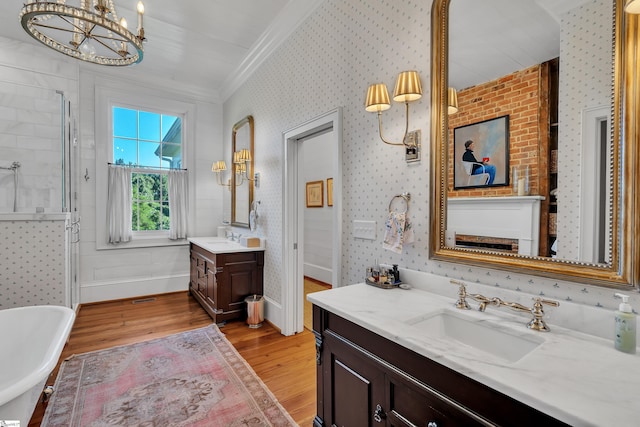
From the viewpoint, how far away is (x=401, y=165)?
1.86 metres

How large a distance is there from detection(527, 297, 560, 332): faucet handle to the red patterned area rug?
1.49 m

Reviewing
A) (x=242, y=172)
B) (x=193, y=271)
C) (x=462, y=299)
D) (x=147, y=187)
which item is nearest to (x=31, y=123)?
(x=147, y=187)

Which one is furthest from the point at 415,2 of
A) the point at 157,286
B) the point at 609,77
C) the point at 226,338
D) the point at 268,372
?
the point at 157,286

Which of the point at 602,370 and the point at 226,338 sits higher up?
the point at 602,370

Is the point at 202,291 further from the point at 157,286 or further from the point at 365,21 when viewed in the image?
the point at 365,21

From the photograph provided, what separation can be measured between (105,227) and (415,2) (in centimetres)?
454

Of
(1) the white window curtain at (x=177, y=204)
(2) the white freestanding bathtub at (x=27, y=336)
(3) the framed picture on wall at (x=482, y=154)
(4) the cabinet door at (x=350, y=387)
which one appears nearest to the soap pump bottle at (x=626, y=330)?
(3) the framed picture on wall at (x=482, y=154)

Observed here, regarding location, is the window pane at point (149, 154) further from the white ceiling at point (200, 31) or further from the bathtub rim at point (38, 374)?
the bathtub rim at point (38, 374)

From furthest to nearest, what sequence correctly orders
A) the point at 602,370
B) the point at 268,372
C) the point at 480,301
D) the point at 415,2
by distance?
the point at 268,372
the point at 415,2
the point at 480,301
the point at 602,370

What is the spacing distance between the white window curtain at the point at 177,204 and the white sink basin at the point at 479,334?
4.28m

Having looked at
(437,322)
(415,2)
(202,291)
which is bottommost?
(202,291)

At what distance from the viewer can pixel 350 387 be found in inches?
54.8

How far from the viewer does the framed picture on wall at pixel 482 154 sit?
1.38 m

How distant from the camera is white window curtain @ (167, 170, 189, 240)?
4.69m
